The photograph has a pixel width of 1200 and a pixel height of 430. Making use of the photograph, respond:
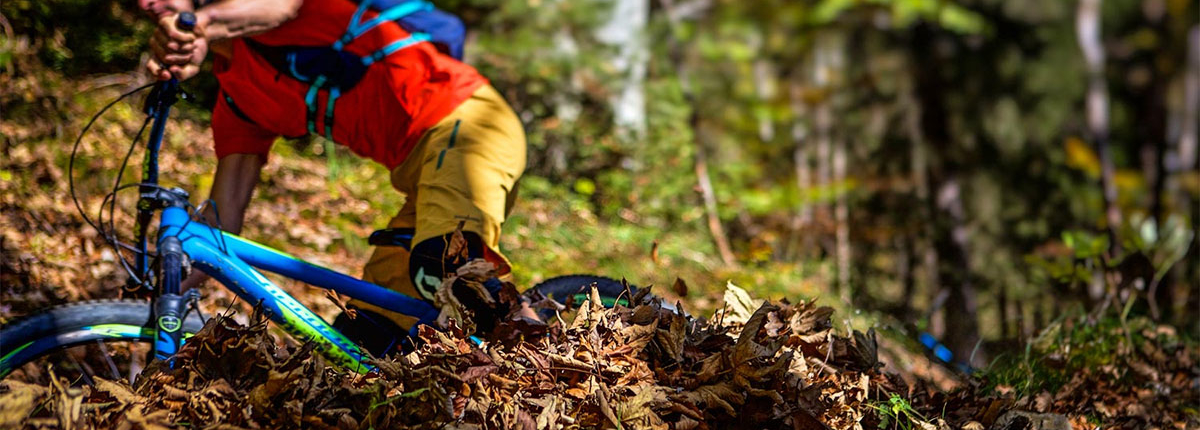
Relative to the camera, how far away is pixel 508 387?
2.01 meters

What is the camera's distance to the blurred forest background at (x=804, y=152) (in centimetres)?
548

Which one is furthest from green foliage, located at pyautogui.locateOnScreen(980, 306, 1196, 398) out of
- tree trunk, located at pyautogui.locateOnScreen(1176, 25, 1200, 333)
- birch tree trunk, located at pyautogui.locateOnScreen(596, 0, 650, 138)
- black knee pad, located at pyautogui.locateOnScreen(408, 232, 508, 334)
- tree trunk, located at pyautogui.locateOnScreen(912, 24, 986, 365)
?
tree trunk, located at pyautogui.locateOnScreen(1176, 25, 1200, 333)

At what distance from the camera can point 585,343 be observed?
215 cm

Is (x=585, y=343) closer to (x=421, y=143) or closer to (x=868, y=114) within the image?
(x=421, y=143)

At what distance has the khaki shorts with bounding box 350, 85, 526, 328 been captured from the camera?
286 cm

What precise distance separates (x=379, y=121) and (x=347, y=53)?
0.27 metres

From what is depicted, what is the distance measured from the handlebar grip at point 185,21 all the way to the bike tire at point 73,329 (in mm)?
887

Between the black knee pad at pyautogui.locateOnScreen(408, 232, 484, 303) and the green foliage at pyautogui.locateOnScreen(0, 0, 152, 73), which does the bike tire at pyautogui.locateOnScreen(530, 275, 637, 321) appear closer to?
the black knee pad at pyautogui.locateOnScreen(408, 232, 484, 303)

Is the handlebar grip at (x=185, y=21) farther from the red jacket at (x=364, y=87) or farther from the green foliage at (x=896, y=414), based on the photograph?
the green foliage at (x=896, y=414)

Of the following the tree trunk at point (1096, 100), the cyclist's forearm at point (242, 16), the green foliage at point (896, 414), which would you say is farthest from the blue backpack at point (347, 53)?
the tree trunk at point (1096, 100)

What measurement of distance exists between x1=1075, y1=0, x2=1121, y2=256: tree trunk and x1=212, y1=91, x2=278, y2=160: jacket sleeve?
924 centimetres

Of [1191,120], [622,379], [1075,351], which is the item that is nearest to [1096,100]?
[1191,120]

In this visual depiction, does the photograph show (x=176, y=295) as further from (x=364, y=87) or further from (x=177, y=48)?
(x=364, y=87)

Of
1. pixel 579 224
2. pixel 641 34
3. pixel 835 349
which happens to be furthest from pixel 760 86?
pixel 835 349
